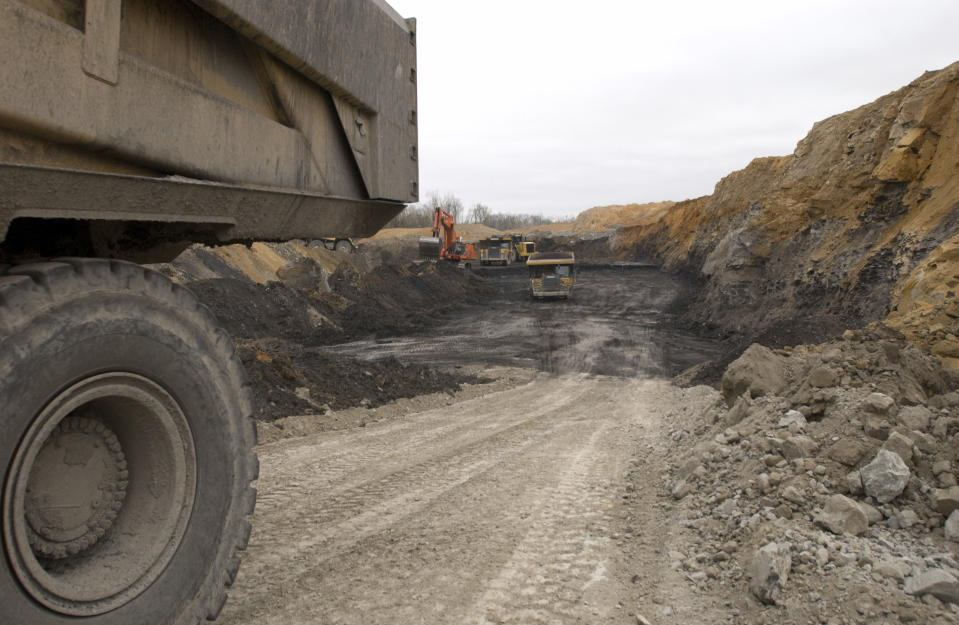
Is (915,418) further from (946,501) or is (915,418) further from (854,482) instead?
(946,501)

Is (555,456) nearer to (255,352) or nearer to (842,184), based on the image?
(255,352)

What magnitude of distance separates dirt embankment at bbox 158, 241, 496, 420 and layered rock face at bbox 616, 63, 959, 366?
823 cm

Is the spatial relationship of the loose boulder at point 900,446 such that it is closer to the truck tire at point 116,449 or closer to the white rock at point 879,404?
the white rock at point 879,404

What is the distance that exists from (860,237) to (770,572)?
17.4 meters

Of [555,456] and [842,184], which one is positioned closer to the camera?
[555,456]

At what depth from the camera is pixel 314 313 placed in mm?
21250

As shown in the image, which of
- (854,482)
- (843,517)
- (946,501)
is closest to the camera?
(946,501)

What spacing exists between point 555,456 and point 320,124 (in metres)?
4.48

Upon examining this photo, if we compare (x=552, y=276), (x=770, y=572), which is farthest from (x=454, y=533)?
(x=552, y=276)

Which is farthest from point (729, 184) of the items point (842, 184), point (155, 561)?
point (155, 561)

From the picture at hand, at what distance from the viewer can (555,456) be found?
21.8 feet

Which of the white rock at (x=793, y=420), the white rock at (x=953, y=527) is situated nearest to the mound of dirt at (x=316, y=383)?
the white rock at (x=793, y=420)

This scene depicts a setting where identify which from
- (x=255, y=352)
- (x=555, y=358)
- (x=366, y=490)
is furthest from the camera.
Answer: (x=555, y=358)

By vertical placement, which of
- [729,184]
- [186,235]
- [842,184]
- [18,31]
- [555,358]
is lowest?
[555,358]
